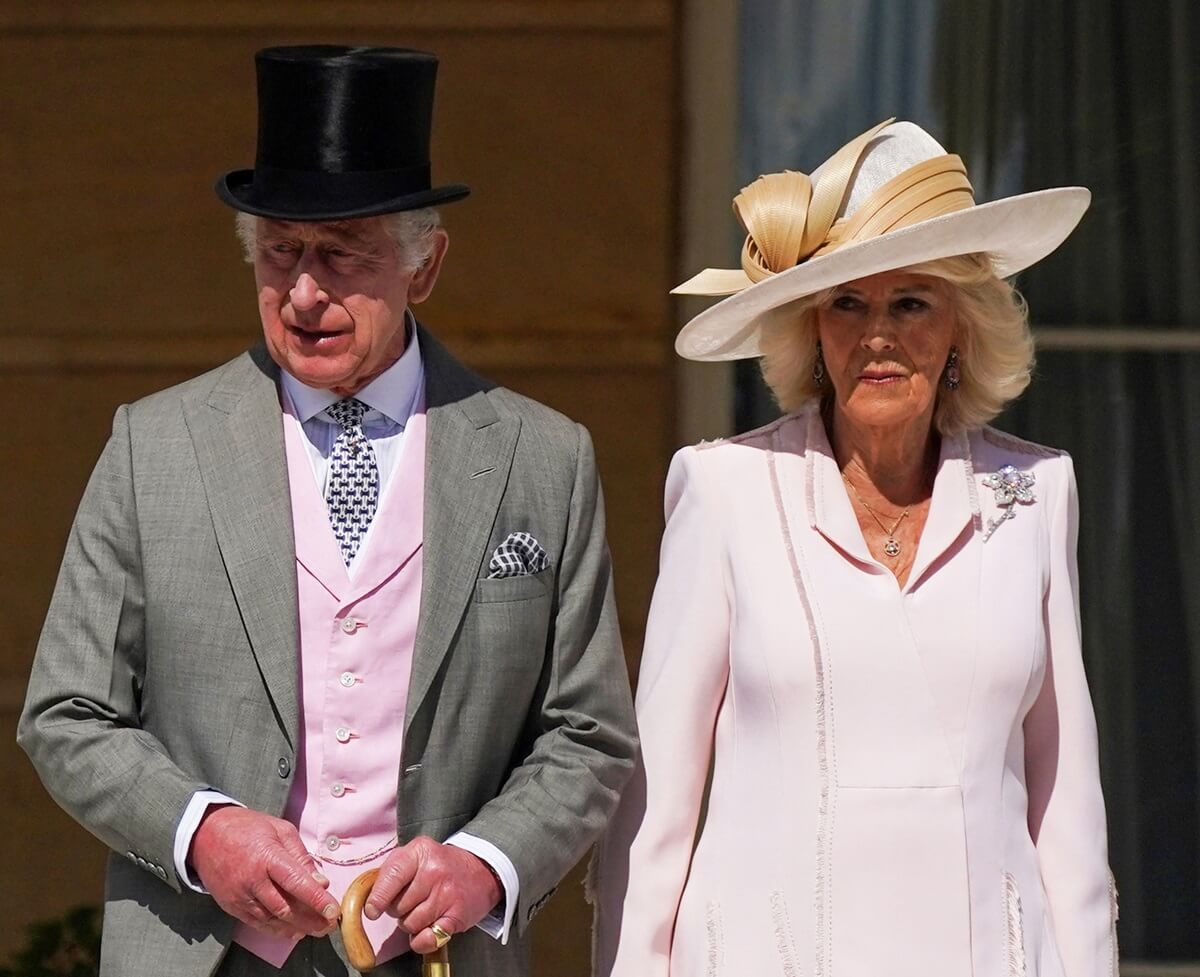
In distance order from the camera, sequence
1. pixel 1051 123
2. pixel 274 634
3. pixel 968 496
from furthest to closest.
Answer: pixel 1051 123, pixel 968 496, pixel 274 634

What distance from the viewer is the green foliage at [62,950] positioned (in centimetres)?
480

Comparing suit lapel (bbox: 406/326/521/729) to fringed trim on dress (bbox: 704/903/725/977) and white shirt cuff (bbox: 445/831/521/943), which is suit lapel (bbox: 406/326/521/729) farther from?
fringed trim on dress (bbox: 704/903/725/977)

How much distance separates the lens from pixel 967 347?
135 inches

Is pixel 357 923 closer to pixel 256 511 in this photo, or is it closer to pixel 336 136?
→ pixel 256 511

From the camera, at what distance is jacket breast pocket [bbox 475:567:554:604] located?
323 centimetres

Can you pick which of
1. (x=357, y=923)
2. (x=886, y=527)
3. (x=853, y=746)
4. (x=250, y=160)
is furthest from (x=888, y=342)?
(x=250, y=160)

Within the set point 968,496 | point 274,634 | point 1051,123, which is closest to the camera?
point 274,634

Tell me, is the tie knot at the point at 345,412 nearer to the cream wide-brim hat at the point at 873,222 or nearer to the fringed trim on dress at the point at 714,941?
the cream wide-brim hat at the point at 873,222

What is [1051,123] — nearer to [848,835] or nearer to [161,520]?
[848,835]

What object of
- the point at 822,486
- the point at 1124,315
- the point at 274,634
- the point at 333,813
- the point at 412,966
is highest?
the point at 1124,315

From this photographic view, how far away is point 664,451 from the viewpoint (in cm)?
499

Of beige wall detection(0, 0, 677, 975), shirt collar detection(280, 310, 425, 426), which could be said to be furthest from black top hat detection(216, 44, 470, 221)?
beige wall detection(0, 0, 677, 975)

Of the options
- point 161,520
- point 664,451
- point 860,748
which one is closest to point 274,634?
point 161,520

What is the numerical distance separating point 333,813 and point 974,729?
92 cm
